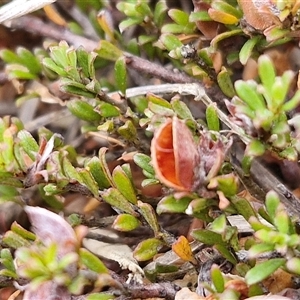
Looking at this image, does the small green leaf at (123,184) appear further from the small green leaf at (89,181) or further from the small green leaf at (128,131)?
the small green leaf at (128,131)

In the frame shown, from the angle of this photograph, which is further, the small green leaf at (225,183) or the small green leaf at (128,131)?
the small green leaf at (128,131)

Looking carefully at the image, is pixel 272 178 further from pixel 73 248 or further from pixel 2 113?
pixel 2 113

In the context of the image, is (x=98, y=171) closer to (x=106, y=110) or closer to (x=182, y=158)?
(x=106, y=110)

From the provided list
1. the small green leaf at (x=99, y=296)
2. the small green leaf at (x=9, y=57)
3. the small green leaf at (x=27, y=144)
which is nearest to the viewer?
the small green leaf at (x=99, y=296)

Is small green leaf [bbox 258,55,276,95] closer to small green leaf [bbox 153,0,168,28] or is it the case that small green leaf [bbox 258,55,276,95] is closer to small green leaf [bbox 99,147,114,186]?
small green leaf [bbox 99,147,114,186]

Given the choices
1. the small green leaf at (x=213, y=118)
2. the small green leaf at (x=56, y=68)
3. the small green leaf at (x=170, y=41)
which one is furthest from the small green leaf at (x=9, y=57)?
the small green leaf at (x=213, y=118)

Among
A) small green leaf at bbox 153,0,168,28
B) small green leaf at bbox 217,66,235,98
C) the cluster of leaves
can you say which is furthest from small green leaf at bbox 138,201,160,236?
small green leaf at bbox 153,0,168,28
